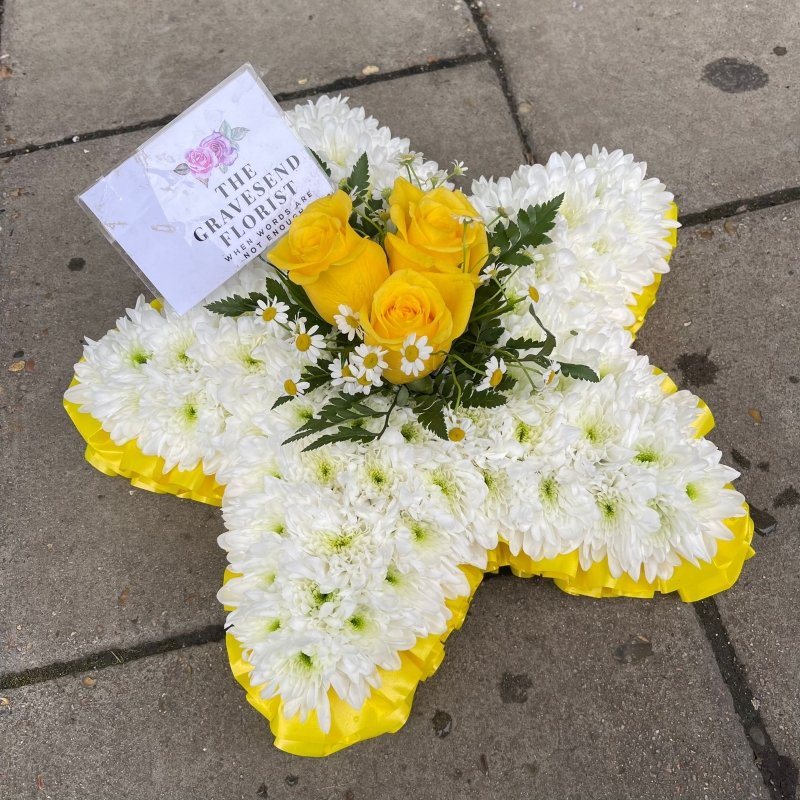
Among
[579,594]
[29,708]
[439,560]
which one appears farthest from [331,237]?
[29,708]

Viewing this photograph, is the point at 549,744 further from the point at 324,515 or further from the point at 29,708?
the point at 29,708

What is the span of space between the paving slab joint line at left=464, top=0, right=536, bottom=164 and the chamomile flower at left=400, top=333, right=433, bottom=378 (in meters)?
1.43

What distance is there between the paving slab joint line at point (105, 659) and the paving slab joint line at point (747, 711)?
1160mm

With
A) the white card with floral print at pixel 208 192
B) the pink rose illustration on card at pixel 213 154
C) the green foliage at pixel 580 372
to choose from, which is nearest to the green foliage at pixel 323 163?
the white card with floral print at pixel 208 192

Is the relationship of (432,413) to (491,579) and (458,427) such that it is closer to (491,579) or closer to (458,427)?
(458,427)

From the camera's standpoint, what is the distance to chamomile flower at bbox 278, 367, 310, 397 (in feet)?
3.76

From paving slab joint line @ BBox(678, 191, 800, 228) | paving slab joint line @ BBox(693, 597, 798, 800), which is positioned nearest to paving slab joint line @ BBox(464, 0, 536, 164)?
paving slab joint line @ BBox(678, 191, 800, 228)

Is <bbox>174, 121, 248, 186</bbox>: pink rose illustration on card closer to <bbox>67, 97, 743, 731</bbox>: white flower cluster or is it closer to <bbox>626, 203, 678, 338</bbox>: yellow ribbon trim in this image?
<bbox>67, 97, 743, 731</bbox>: white flower cluster

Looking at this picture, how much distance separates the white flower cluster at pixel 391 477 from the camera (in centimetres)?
111

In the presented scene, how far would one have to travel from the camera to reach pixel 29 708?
5.04 feet

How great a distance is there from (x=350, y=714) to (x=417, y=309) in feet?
2.60

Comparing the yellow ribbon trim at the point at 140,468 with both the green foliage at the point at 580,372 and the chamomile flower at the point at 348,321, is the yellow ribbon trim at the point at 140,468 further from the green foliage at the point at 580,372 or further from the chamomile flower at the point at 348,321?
the green foliage at the point at 580,372

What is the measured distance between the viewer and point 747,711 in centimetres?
149

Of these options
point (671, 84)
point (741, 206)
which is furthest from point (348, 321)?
point (671, 84)
